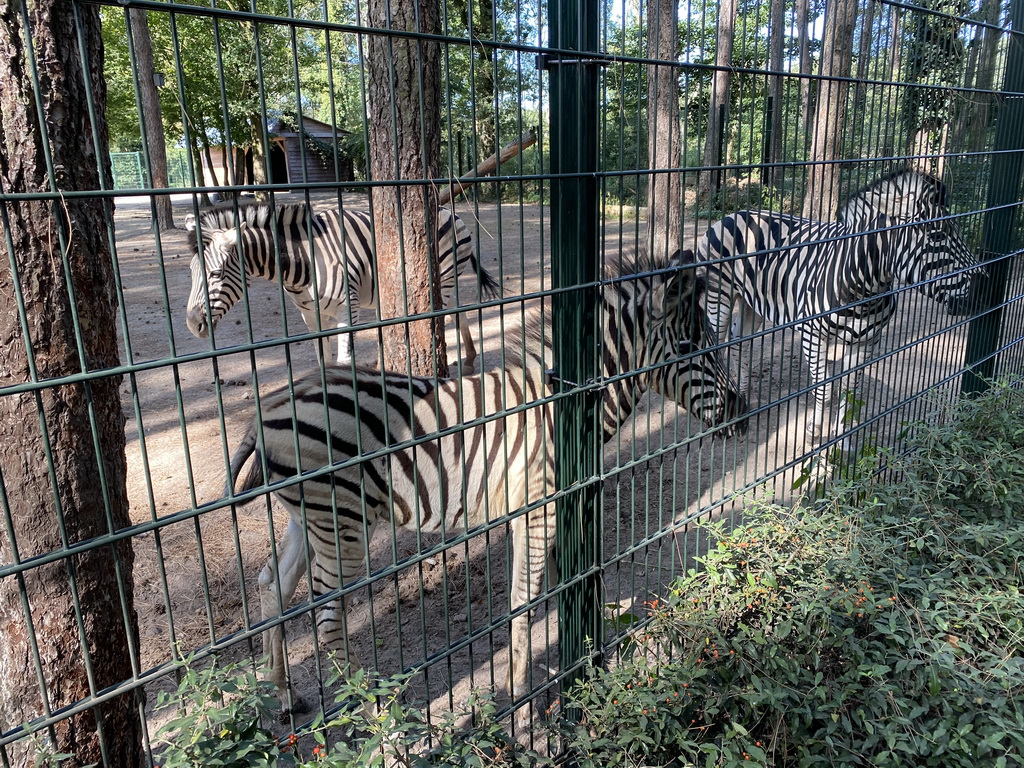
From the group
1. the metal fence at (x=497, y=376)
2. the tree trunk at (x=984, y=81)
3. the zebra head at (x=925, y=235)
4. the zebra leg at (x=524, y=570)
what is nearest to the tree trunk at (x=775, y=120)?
the metal fence at (x=497, y=376)

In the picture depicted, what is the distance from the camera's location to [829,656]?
2.92 metres

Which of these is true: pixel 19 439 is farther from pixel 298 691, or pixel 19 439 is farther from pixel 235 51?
pixel 235 51

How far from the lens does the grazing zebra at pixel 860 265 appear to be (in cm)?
442

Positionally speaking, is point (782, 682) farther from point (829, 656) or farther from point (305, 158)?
point (305, 158)

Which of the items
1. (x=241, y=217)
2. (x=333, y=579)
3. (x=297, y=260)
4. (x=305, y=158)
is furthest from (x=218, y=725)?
(x=297, y=260)

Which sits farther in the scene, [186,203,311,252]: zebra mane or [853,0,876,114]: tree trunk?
[186,203,311,252]: zebra mane

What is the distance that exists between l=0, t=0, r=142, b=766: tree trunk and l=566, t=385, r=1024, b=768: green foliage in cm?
152

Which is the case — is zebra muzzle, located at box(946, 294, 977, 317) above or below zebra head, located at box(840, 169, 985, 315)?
below

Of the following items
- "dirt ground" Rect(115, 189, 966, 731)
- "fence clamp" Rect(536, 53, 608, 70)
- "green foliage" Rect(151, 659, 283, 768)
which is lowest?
"dirt ground" Rect(115, 189, 966, 731)

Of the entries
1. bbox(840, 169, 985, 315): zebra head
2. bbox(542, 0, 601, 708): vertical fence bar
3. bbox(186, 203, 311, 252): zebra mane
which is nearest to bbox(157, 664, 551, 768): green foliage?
bbox(542, 0, 601, 708): vertical fence bar

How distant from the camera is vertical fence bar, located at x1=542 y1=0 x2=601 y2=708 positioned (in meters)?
2.37

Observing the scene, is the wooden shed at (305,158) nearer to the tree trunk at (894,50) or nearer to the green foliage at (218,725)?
the green foliage at (218,725)

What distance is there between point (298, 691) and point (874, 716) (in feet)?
8.39

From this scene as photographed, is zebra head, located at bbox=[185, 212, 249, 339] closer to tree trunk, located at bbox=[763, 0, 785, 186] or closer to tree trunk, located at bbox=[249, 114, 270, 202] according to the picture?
tree trunk, located at bbox=[249, 114, 270, 202]
